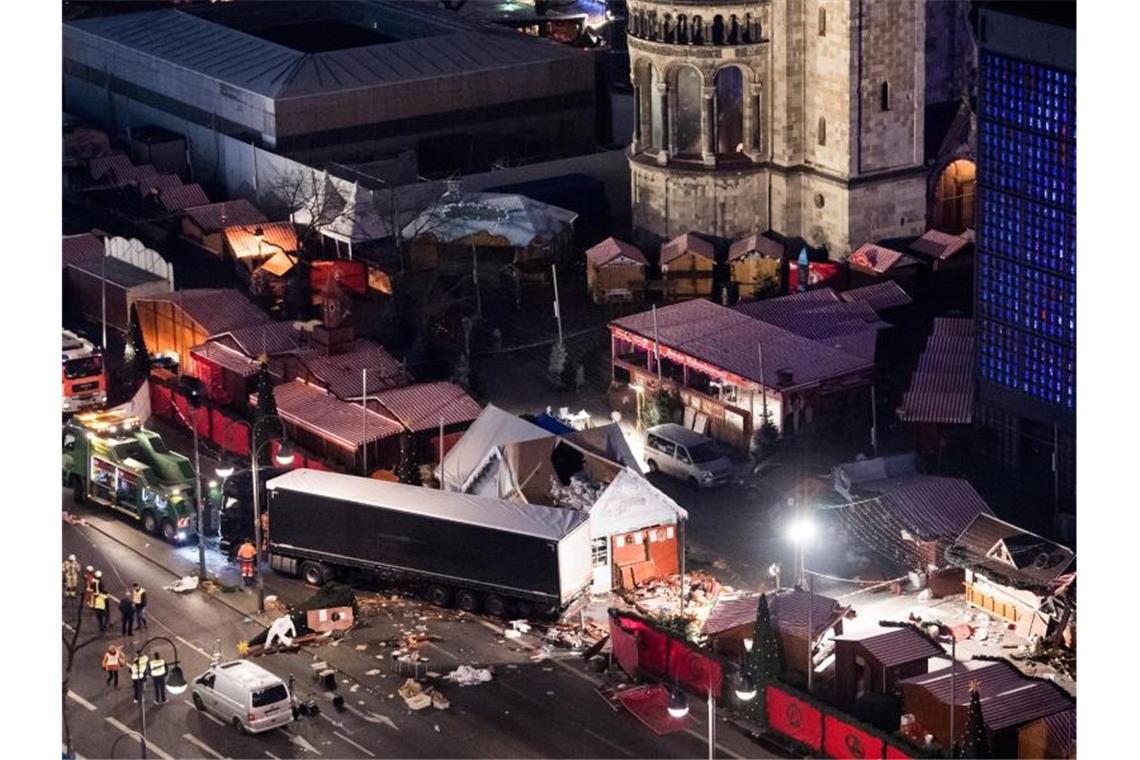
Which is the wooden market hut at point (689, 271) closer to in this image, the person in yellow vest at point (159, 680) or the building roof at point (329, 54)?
the building roof at point (329, 54)

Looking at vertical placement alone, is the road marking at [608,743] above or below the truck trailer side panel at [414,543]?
below

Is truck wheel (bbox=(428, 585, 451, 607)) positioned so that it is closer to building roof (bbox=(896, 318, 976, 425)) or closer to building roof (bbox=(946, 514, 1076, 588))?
building roof (bbox=(946, 514, 1076, 588))

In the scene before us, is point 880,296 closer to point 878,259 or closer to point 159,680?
point 878,259

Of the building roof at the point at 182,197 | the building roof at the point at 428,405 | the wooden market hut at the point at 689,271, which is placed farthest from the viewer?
the building roof at the point at 182,197

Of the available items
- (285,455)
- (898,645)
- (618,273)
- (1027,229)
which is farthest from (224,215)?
(898,645)

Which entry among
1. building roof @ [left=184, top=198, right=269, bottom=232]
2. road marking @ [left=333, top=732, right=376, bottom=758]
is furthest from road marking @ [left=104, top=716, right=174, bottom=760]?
building roof @ [left=184, top=198, right=269, bottom=232]

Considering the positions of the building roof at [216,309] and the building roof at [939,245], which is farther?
the building roof at [939,245]

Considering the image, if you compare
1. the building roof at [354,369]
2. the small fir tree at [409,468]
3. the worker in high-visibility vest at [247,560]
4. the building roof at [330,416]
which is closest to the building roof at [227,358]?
the building roof at [330,416]
